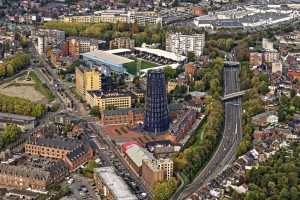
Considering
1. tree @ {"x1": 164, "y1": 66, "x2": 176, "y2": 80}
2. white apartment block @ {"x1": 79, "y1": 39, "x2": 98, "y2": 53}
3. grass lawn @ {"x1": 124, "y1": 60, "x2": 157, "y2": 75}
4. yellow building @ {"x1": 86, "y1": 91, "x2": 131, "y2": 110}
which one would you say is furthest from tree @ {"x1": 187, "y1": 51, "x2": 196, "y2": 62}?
yellow building @ {"x1": 86, "y1": 91, "x2": 131, "y2": 110}

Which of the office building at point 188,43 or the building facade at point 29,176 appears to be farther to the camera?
the office building at point 188,43

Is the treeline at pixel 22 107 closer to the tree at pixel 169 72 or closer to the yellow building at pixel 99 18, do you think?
the tree at pixel 169 72

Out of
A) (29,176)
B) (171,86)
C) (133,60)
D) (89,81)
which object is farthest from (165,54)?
(29,176)

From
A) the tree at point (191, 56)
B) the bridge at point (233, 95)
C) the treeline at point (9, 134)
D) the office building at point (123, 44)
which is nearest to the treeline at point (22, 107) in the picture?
the treeline at point (9, 134)

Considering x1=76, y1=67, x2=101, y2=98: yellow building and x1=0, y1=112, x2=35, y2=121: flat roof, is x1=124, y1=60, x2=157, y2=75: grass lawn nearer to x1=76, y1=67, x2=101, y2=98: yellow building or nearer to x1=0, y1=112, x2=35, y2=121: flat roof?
x1=76, y1=67, x2=101, y2=98: yellow building

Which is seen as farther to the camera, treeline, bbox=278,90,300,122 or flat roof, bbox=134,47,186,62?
flat roof, bbox=134,47,186,62

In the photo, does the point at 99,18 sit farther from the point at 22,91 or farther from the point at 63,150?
the point at 63,150
